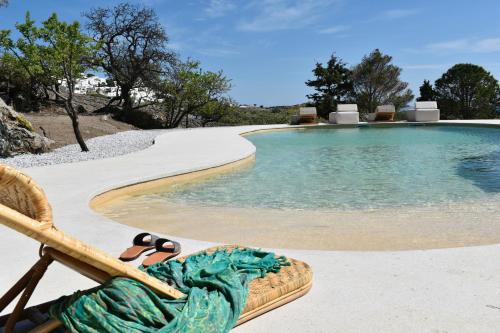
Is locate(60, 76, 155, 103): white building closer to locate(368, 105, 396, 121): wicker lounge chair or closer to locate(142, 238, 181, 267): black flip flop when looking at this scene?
locate(368, 105, 396, 121): wicker lounge chair

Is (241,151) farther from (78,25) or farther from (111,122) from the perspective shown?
(111,122)

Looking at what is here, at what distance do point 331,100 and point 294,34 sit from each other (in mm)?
4700

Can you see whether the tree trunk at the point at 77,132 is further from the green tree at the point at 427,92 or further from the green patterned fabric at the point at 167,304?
the green tree at the point at 427,92

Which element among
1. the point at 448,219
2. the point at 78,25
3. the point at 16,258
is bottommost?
the point at 448,219

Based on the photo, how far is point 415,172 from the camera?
23.1 ft

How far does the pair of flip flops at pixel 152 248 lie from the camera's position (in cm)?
279

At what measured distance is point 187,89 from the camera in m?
18.6

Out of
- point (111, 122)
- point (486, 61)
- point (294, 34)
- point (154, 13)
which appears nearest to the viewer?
point (111, 122)

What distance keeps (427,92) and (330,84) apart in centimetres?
587

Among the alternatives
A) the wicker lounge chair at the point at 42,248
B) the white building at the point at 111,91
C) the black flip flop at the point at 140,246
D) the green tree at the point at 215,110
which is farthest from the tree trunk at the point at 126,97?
the wicker lounge chair at the point at 42,248

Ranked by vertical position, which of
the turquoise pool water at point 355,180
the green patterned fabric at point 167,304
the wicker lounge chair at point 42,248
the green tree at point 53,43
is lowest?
the turquoise pool water at point 355,180

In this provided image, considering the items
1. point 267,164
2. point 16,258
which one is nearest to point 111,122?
point 267,164

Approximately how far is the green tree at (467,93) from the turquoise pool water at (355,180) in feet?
55.5

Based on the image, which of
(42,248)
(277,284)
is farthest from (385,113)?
(42,248)
